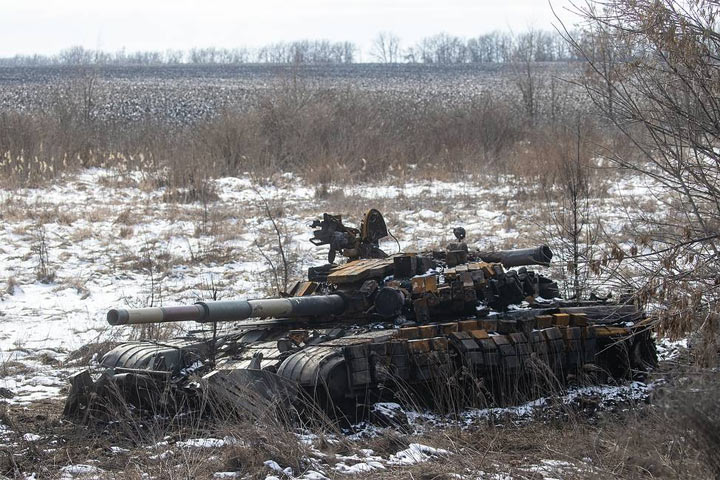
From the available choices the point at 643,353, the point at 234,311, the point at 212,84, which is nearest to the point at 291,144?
the point at 643,353

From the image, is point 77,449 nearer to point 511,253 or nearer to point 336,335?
point 336,335

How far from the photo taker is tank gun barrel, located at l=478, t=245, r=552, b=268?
34.5 ft

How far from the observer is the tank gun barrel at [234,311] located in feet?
26.4

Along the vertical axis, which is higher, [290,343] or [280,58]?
[280,58]

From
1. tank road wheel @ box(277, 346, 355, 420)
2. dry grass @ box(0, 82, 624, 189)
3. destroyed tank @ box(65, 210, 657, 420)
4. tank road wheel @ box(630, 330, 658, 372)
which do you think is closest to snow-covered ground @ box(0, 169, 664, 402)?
dry grass @ box(0, 82, 624, 189)

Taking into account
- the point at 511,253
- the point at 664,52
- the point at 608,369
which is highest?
the point at 664,52

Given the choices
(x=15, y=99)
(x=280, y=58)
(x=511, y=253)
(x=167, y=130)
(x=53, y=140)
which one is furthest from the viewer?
(x=280, y=58)

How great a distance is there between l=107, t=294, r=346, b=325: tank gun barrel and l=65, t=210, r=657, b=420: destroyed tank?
12mm

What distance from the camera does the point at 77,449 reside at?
763 centimetres

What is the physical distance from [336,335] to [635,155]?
531 inches

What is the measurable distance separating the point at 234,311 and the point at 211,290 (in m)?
5.49

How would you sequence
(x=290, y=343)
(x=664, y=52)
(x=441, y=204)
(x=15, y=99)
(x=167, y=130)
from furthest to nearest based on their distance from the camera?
(x=15, y=99) → (x=167, y=130) → (x=441, y=204) → (x=290, y=343) → (x=664, y=52)

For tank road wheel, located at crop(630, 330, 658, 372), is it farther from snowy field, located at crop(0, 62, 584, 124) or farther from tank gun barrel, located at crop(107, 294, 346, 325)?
snowy field, located at crop(0, 62, 584, 124)

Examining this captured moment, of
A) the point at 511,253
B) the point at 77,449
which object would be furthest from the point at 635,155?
the point at 77,449
